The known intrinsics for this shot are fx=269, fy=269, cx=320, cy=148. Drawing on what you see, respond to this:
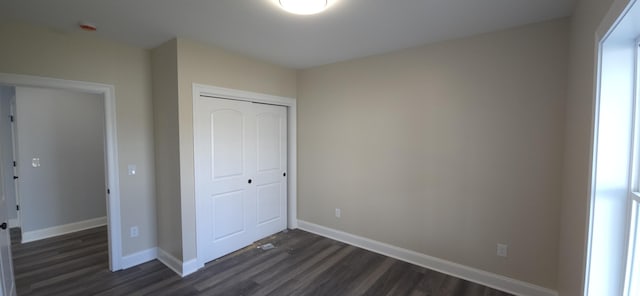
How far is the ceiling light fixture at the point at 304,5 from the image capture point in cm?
181

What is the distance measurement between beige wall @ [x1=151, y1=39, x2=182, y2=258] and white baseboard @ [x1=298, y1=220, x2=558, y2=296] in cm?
188

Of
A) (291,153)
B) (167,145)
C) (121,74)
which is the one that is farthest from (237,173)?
(121,74)

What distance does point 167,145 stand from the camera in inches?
112

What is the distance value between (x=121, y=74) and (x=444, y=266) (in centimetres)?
391

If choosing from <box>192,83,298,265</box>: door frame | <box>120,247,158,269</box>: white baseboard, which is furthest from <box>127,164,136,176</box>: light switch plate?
<box>192,83,298,265</box>: door frame

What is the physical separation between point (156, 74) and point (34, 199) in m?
2.69

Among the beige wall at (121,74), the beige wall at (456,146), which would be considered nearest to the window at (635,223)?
the beige wall at (456,146)

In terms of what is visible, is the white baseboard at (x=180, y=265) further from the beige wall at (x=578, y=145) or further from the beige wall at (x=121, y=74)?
the beige wall at (x=578, y=145)

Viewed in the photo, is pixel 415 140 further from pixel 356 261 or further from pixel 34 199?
pixel 34 199

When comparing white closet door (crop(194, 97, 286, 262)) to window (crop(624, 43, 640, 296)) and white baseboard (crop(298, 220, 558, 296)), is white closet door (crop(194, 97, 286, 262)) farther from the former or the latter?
window (crop(624, 43, 640, 296))

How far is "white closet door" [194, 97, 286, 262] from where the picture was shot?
9.68 feet

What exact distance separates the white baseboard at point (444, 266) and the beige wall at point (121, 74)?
2.23 m

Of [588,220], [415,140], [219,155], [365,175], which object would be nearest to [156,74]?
[219,155]

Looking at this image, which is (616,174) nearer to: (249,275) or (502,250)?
(502,250)
